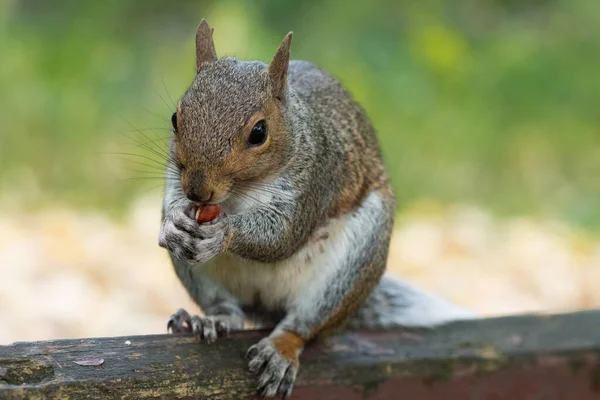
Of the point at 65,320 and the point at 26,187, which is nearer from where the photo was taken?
the point at 65,320

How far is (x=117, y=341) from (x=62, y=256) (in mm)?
1616

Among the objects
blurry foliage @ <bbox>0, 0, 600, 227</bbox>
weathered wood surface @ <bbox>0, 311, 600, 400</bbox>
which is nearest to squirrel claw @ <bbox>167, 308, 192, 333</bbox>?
weathered wood surface @ <bbox>0, 311, 600, 400</bbox>

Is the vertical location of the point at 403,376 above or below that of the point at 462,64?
→ below

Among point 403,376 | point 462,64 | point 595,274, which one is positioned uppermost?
point 462,64

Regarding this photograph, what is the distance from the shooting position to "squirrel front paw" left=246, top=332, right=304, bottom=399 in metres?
1.96

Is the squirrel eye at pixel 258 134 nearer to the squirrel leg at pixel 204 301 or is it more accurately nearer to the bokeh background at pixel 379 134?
the squirrel leg at pixel 204 301

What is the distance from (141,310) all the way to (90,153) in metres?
1.13

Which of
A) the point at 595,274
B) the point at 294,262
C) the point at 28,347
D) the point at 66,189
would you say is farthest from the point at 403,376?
the point at 66,189

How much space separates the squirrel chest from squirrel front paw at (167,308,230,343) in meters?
0.13

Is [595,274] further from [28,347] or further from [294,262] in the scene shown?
[28,347]

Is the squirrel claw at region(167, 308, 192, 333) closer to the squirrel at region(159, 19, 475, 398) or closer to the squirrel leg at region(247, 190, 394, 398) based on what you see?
the squirrel at region(159, 19, 475, 398)

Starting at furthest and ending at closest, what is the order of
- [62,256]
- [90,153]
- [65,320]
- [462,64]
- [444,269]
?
Answer: [462,64] < [90,153] < [444,269] < [62,256] < [65,320]

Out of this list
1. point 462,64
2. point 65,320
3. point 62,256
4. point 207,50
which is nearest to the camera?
point 207,50

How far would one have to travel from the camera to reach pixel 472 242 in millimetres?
3912
